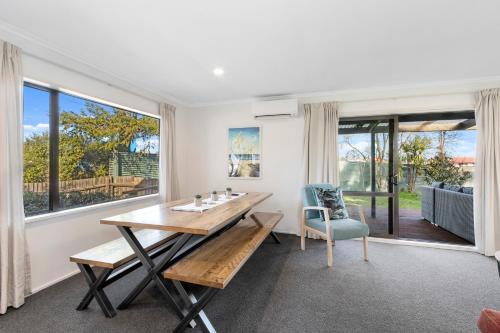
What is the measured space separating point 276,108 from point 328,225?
79.5 inches

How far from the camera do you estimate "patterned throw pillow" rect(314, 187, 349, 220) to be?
3072 millimetres

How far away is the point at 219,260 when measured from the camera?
1779mm

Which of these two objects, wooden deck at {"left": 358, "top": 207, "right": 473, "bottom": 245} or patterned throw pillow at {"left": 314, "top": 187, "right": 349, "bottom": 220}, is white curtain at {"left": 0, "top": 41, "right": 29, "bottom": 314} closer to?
patterned throw pillow at {"left": 314, "top": 187, "right": 349, "bottom": 220}

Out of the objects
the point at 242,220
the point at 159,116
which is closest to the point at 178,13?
the point at 159,116

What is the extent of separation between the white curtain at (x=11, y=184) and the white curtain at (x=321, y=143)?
11.1 feet

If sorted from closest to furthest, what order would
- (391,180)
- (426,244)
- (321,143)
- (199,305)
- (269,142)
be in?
(199,305) < (426,244) < (391,180) < (321,143) < (269,142)

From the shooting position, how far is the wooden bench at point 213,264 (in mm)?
1510

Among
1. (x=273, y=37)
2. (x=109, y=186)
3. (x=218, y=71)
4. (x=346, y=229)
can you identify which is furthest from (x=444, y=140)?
(x=109, y=186)

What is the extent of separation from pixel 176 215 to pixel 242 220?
140 centimetres

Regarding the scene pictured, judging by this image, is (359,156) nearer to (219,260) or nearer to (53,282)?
(219,260)

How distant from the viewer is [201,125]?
445 centimetres

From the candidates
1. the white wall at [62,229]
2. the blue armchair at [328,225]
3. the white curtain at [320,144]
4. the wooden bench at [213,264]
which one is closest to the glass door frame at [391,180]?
the white curtain at [320,144]

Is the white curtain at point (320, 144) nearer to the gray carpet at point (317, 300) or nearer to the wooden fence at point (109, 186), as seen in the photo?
the gray carpet at point (317, 300)

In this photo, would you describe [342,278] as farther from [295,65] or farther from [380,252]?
[295,65]
